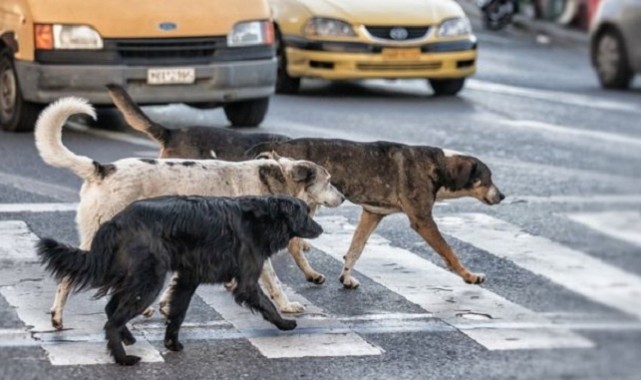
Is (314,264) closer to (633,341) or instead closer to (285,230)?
(285,230)

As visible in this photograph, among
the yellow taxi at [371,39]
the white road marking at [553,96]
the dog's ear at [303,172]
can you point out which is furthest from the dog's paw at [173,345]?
the white road marking at [553,96]

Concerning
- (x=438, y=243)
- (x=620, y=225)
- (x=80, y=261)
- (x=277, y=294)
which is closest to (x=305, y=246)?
(x=438, y=243)

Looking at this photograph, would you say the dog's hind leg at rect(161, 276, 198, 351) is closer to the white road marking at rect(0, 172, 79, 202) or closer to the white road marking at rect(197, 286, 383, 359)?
the white road marking at rect(197, 286, 383, 359)

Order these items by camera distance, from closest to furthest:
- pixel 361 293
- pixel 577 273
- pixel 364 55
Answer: pixel 577 273 → pixel 361 293 → pixel 364 55

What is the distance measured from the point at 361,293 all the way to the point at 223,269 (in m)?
1.70

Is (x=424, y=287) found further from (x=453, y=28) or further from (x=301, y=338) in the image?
(x=453, y=28)

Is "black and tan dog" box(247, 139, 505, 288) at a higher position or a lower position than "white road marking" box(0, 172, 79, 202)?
higher

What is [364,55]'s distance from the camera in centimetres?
1778

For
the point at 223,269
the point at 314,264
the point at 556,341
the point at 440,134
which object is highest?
the point at 556,341

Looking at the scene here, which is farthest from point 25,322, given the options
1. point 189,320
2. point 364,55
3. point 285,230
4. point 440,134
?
point 364,55

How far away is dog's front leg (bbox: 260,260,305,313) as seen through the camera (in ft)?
27.1

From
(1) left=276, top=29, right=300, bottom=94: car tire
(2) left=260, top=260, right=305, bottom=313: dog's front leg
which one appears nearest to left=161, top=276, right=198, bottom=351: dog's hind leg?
(2) left=260, top=260, right=305, bottom=313: dog's front leg

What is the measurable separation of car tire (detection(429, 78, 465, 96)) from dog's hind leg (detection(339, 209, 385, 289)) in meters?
9.68

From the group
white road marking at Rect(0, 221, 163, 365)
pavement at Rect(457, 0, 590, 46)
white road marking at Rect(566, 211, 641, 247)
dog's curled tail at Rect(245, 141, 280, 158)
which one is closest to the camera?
white road marking at Rect(566, 211, 641, 247)
